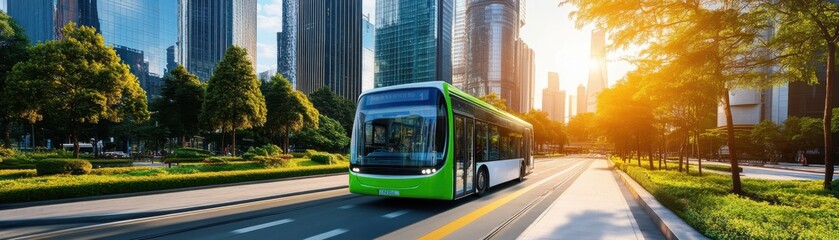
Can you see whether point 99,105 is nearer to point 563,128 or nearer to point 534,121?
point 534,121

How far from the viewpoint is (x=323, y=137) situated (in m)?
44.6

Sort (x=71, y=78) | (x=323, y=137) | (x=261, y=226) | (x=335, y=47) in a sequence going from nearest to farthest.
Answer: (x=261, y=226), (x=71, y=78), (x=323, y=137), (x=335, y=47)

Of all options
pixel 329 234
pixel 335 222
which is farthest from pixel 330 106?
pixel 329 234

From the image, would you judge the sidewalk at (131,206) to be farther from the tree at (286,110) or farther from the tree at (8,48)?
the tree at (286,110)

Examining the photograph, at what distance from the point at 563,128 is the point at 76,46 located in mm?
92947

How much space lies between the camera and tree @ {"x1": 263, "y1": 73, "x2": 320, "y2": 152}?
37.5 meters

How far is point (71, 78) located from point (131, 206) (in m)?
15.5

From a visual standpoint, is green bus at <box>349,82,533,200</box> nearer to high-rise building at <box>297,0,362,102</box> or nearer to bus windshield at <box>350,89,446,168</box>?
bus windshield at <box>350,89,446,168</box>

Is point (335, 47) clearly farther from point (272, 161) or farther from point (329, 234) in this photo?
point (329, 234)

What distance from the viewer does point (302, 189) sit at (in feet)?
45.9


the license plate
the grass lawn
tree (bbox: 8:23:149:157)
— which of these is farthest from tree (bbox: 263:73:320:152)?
the grass lawn

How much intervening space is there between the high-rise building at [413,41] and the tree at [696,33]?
108 m

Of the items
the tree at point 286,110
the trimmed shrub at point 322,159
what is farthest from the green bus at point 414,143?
the tree at point 286,110

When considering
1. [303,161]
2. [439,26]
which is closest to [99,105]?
[303,161]
